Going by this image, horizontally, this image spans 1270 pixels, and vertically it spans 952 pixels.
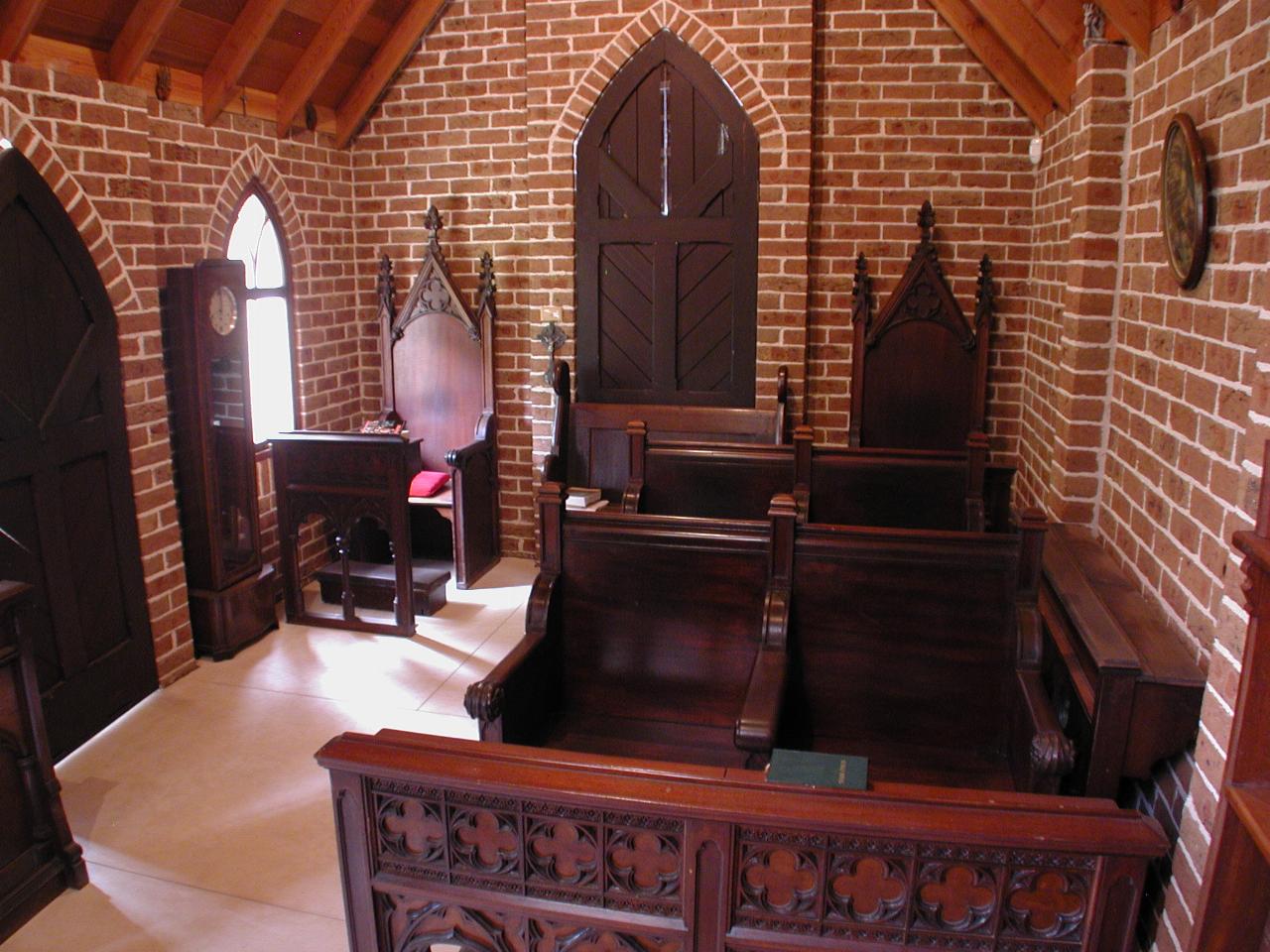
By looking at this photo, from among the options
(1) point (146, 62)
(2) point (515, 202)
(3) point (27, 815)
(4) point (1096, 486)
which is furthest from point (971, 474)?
(1) point (146, 62)

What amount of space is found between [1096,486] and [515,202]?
12.3 feet

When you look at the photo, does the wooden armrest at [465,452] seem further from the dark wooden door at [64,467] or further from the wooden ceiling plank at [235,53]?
the wooden ceiling plank at [235,53]

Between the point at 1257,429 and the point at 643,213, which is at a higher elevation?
the point at 643,213

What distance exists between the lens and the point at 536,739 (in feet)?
Answer: 9.67

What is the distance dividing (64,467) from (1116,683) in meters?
3.68

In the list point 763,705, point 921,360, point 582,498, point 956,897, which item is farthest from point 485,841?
point 921,360

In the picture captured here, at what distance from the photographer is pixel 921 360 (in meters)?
5.39

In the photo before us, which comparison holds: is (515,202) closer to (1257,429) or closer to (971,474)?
(971,474)

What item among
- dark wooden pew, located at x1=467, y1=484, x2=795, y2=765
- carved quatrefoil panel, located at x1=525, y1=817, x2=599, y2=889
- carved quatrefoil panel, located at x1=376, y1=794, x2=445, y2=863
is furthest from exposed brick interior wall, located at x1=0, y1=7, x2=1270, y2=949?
carved quatrefoil panel, located at x1=376, y1=794, x2=445, y2=863

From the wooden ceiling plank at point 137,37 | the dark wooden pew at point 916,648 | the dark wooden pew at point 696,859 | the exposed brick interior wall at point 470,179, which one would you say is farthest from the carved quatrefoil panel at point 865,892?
the exposed brick interior wall at point 470,179

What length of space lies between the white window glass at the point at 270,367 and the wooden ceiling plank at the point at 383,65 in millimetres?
1248

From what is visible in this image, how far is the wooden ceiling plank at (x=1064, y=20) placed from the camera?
3.56 metres

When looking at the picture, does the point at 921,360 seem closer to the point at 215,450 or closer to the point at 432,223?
the point at 432,223

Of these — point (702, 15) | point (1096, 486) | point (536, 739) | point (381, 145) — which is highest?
point (702, 15)
